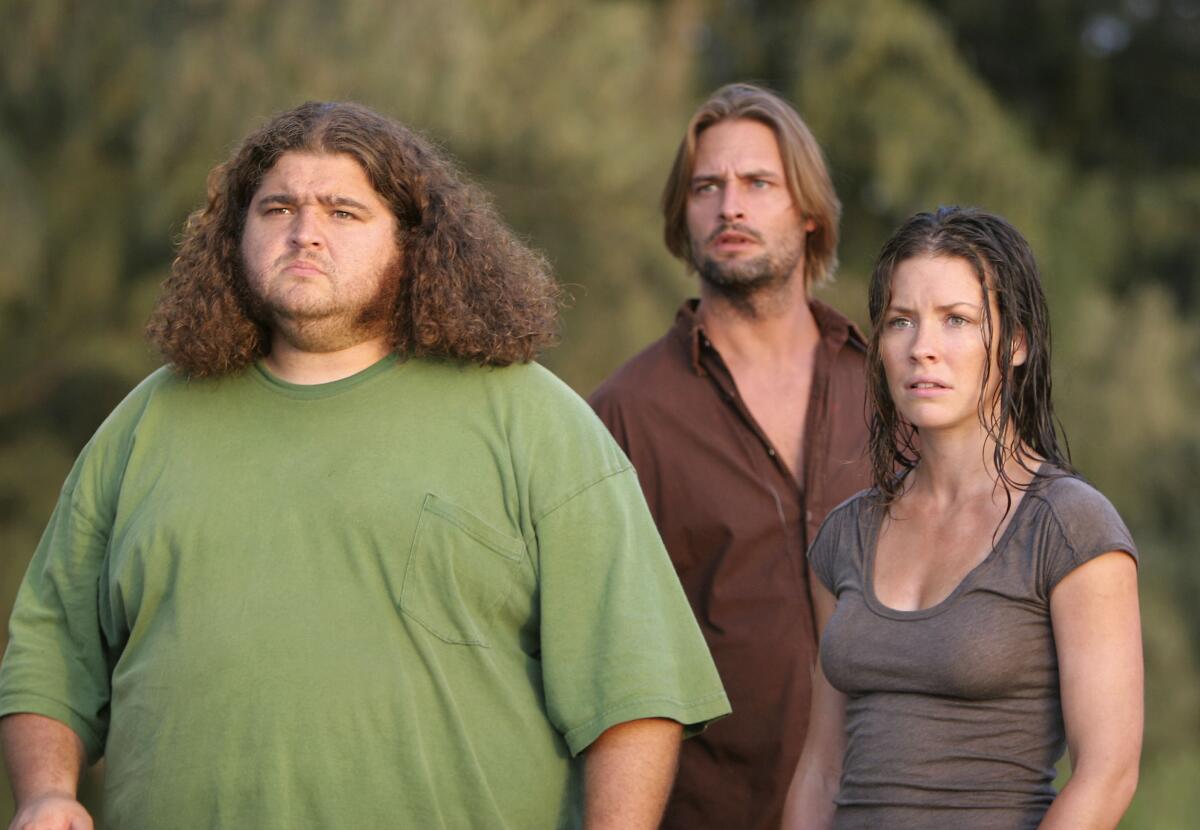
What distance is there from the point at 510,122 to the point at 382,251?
480 centimetres

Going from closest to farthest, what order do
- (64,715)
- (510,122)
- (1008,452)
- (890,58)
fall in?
(1008,452)
(64,715)
(510,122)
(890,58)

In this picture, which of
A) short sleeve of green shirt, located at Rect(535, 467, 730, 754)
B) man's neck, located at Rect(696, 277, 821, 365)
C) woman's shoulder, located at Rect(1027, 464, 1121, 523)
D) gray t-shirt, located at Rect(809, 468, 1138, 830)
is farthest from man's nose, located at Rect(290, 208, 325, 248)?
man's neck, located at Rect(696, 277, 821, 365)

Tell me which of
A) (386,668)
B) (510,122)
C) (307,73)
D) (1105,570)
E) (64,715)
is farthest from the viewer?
(510,122)

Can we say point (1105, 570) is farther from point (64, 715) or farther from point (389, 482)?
point (64, 715)

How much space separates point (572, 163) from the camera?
8.23m

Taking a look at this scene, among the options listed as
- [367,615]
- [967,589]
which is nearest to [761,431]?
[367,615]

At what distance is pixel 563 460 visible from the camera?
3057 millimetres

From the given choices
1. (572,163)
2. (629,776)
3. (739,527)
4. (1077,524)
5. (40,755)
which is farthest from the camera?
(572,163)

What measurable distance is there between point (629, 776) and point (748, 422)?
4.70 ft

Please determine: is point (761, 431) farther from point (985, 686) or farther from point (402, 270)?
point (985, 686)

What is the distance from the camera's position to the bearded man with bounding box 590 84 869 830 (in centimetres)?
397

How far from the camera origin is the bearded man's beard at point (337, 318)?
10.2ft

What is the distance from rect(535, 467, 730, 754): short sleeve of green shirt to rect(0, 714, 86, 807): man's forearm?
826 mm

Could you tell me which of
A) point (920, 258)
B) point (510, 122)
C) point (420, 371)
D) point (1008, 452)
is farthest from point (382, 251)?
point (510, 122)
